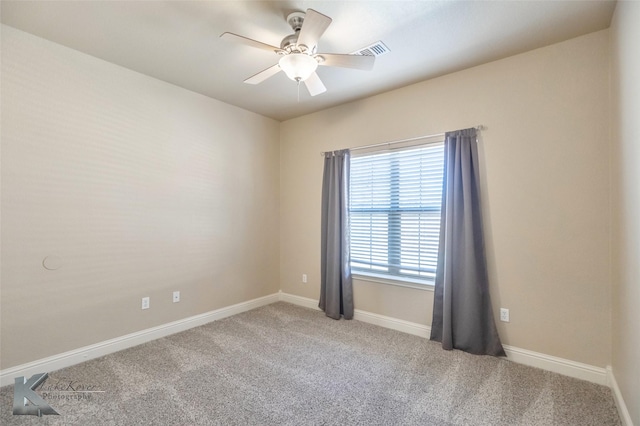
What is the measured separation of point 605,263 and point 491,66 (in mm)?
1863

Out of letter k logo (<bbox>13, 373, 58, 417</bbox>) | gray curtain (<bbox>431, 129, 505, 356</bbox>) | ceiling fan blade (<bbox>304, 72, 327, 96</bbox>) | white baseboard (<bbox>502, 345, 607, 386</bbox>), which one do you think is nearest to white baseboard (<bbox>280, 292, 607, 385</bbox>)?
white baseboard (<bbox>502, 345, 607, 386</bbox>)

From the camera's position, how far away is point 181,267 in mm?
3191

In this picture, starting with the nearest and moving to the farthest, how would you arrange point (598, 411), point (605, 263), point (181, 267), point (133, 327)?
point (598, 411) → point (605, 263) → point (133, 327) → point (181, 267)

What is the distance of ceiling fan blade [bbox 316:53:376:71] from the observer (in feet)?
6.45

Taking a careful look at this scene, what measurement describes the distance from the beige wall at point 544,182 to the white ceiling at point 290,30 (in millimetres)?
201

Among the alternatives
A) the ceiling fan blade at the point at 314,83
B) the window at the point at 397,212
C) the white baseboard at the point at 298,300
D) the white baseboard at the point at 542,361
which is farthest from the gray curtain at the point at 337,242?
the ceiling fan blade at the point at 314,83

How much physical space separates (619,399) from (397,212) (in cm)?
212

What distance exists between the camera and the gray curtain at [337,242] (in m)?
3.52

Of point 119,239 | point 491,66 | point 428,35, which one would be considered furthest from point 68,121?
point 491,66

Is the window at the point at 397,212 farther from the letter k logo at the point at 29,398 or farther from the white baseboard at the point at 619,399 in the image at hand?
the letter k logo at the point at 29,398

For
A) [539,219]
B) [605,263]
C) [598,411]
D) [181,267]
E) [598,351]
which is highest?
[539,219]

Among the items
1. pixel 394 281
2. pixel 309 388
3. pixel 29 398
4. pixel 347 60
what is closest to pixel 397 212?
pixel 394 281

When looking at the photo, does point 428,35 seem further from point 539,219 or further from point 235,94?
point 235,94

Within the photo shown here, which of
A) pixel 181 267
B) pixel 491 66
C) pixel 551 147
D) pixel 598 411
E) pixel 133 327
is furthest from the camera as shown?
pixel 181 267
